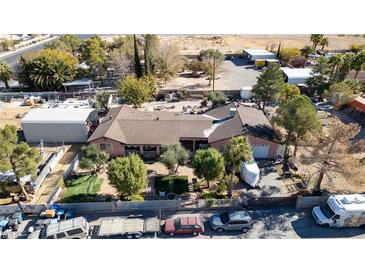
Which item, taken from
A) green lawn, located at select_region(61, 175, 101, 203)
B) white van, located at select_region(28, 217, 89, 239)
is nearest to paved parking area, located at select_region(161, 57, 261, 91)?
green lawn, located at select_region(61, 175, 101, 203)

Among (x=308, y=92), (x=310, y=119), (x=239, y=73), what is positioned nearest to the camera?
(x=310, y=119)

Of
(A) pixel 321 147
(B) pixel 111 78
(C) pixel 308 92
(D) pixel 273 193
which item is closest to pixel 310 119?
(A) pixel 321 147

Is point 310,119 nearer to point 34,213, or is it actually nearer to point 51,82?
point 34,213

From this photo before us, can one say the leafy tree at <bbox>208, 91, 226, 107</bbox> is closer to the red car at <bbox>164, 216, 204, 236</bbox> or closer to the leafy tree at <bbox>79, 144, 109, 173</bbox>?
the leafy tree at <bbox>79, 144, 109, 173</bbox>

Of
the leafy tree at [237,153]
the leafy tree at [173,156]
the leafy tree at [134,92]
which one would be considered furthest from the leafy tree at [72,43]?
the leafy tree at [237,153]

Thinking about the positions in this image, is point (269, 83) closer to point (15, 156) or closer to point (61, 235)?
point (61, 235)
